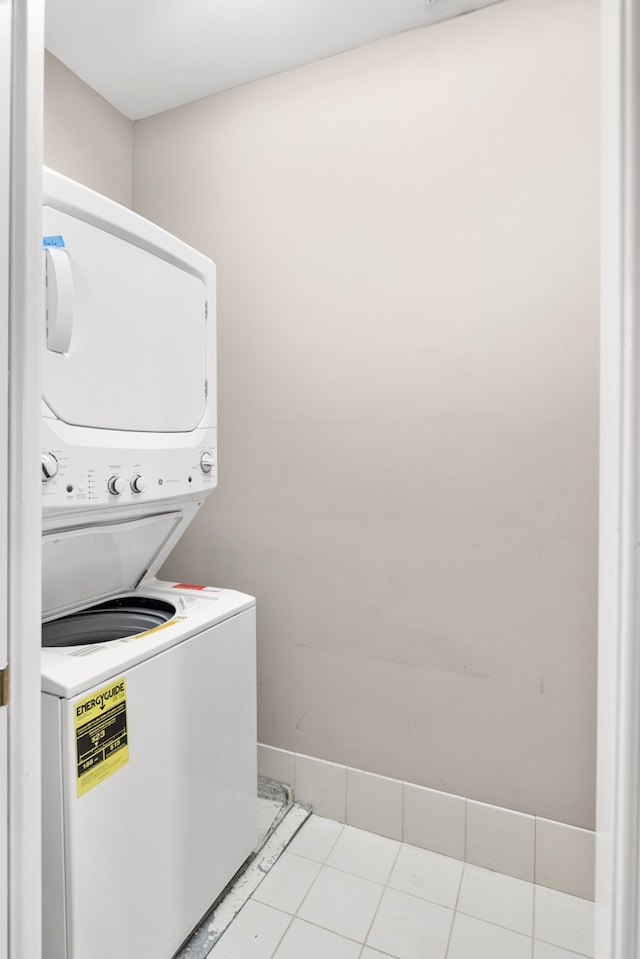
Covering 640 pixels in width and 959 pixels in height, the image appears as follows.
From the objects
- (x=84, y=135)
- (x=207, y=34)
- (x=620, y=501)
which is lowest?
(x=620, y=501)

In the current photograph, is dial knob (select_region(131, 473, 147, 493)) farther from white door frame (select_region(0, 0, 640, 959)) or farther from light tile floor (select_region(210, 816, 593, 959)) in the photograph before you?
light tile floor (select_region(210, 816, 593, 959))

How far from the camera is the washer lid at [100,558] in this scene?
1417mm

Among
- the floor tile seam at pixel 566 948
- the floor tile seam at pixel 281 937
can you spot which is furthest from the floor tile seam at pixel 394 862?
the floor tile seam at pixel 566 948

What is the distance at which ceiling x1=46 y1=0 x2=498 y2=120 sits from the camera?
1.76 m

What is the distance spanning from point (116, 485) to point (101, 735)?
1.87 feet

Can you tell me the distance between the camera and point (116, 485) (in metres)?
1.35

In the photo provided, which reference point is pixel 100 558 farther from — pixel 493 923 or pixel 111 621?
pixel 493 923

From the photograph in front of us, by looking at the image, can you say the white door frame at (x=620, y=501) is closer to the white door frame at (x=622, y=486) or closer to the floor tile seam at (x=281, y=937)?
the white door frame at (x=622, y=486)

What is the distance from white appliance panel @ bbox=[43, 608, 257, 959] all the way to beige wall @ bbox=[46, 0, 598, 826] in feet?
1.55

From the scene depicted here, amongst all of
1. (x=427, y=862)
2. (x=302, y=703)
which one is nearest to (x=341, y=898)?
(x=427, y=862)

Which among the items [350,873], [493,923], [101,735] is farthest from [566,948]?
[101,735]

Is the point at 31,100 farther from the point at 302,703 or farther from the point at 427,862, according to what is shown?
the point at 427,862

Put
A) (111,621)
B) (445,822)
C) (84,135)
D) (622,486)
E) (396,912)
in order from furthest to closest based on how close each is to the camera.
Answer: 1. (84,135)
2. (445,822)
3. (111,621)
4. (396,912)
5. (622,486)

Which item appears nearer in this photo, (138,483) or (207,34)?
(138,483)
